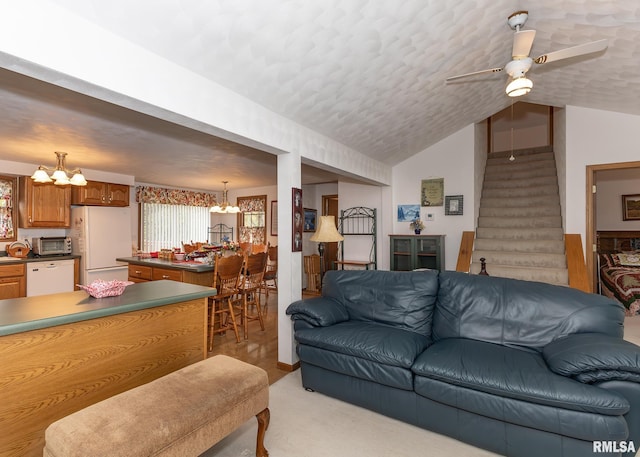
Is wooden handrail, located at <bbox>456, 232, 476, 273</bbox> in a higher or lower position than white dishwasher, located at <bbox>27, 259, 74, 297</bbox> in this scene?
higher

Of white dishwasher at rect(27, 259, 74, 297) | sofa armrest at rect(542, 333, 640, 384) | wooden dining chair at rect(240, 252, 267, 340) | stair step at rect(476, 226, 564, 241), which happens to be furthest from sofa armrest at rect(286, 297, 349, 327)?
white dishwasher at rect(27, 259, 74, 297)

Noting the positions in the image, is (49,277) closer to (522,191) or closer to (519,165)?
(522,191)

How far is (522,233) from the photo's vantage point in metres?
5.37

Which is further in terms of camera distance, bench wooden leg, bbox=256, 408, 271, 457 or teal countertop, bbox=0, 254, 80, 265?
teal countertop, bbox=0, 254, 80, 265

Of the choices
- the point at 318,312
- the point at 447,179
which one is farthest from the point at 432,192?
the point at 318,312

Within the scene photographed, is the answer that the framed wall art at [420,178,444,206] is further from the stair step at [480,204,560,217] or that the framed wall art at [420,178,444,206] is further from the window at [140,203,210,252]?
the window at [140,203,210,252]

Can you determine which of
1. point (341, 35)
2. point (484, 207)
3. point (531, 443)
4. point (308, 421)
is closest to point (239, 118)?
point (341, 35)

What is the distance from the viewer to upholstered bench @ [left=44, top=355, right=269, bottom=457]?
1.28m

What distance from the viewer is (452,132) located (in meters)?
5.52

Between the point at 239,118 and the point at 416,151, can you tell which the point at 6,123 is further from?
the point at 416,151

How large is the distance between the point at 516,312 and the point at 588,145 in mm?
3883

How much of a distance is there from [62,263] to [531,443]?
6.19 meters

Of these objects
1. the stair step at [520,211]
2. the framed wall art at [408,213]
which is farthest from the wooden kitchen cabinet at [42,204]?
the stair step at [520,211]

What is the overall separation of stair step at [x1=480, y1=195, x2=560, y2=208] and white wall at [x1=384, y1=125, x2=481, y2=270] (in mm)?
994
